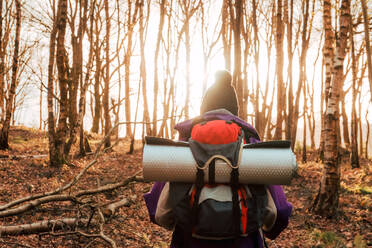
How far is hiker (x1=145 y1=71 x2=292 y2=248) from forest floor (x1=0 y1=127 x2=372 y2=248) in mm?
2107

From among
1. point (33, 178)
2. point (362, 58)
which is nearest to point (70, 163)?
point (33, 178)

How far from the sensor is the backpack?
1.59 m

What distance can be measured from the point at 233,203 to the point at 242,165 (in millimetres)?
229

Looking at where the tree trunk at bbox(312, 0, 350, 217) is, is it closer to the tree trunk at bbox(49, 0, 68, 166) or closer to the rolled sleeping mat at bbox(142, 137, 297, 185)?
the rolled sleeping mat at bbox(142, 137, 297, 185)

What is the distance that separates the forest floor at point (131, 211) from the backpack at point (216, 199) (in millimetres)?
2343

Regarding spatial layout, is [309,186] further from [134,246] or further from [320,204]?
[134,246]

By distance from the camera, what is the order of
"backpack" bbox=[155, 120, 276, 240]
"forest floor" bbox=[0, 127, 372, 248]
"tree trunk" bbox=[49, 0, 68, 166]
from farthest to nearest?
"tree trunk" bbox=[49, 0, 68, 166]
"forest floor" bbox=[0, 127, 372, 248]
"backpack" bbox=[155, 120, 276, 240]

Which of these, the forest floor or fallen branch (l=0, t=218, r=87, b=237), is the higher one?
fallen branch (l=0, t=218, r=87, b=237)

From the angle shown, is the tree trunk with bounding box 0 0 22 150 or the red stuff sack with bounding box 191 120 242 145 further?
the tree trunk with bounding box 0 0 22 150

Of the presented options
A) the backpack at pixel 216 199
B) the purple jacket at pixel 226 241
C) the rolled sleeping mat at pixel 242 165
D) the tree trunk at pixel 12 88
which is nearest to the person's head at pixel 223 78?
the purple jacket at pixel 226 241

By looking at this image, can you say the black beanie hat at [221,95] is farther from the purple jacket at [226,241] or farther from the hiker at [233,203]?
the purple jacket at [226,241]

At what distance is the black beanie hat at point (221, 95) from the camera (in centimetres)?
216

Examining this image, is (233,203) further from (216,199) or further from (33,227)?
(33,227)

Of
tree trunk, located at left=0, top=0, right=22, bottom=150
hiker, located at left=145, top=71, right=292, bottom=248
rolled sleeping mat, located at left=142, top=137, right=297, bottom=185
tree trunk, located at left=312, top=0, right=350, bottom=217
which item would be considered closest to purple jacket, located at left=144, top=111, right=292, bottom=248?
hiker, located at left=145, top=71, right=292, bottom=248
